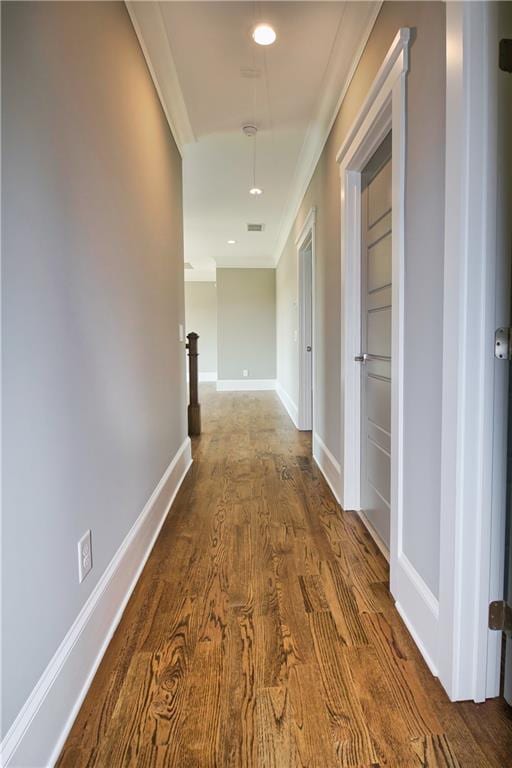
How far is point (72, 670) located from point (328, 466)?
2.02 m

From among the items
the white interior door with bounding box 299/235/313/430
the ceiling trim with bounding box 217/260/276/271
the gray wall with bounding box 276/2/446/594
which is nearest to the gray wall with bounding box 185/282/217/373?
the ceiling trim with bounding box 217/260/276/271

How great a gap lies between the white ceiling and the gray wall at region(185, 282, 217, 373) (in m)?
6.39

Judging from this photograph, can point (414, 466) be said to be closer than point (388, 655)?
No

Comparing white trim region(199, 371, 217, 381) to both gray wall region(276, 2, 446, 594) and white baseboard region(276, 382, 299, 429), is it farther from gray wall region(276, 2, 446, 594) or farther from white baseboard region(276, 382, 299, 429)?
gray wall region(276, 2, 446, 594)

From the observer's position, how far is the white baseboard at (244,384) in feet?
27.3

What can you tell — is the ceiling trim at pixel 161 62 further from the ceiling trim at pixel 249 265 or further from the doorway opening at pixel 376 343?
the ceiling trim at pixel 249 265

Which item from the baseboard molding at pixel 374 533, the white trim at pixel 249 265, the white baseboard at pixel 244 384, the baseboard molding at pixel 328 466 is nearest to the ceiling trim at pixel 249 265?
the white trim at pixel 249 265

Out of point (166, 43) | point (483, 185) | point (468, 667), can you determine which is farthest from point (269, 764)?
point (166, 43)

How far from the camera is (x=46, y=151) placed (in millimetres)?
986

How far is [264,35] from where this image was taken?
1.93m

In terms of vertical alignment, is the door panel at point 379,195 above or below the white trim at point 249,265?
below

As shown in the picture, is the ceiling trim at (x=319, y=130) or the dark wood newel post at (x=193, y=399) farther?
the dark wood newel post at (x=193, y=399)

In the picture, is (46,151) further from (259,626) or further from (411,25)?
(259,626)

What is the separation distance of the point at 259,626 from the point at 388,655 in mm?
422
